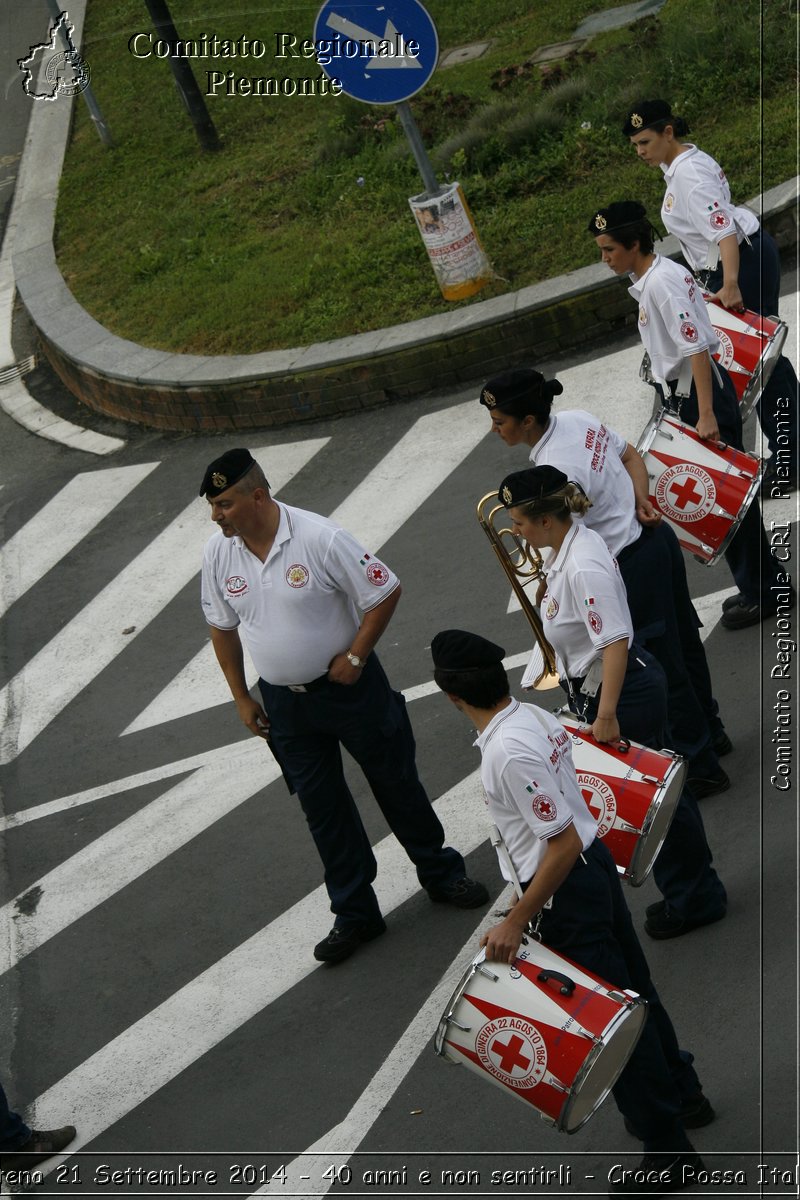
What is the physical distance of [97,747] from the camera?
28.7ft

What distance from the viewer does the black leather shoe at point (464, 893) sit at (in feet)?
21.2

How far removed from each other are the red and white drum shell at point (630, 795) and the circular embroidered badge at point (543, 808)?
27.8 inches

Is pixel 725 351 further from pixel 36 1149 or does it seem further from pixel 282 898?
pixel 36 1149

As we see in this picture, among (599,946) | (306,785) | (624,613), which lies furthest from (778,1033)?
(306,785)

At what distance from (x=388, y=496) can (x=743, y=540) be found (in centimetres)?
348

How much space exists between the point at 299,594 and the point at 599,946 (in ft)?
6.98

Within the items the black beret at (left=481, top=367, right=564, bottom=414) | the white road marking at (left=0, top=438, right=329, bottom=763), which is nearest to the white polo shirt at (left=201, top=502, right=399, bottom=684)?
the black beret at (left=481, top=367, right=564, bottom=414)

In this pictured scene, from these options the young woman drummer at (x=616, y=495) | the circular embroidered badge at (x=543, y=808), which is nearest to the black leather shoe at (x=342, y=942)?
the young woman drummer at (x=616, y=495)

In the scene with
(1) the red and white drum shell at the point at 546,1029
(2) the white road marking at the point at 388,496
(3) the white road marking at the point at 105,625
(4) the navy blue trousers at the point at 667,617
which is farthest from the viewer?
(3) the white road marking at the point at 105,625

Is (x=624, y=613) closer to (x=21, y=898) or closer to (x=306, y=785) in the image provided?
(x=306, y=785)

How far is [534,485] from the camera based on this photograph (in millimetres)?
5129

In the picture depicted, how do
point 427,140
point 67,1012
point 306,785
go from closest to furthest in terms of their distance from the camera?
point 306,785 → point 67,1012 → point 427,140

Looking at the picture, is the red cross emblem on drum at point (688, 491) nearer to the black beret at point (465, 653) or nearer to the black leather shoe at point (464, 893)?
the black leather shoe at point (464, 893)

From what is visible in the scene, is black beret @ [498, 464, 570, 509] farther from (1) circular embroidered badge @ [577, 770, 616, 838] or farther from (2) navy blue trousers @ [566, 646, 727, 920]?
(1) circular embroidered badge @ [577, 770, 616, 838]
